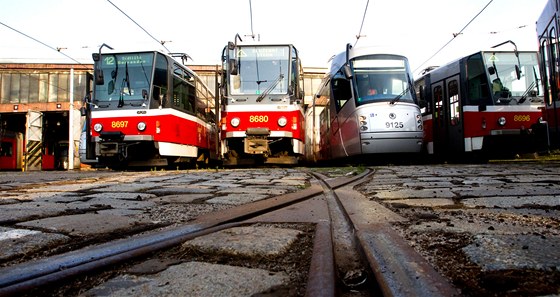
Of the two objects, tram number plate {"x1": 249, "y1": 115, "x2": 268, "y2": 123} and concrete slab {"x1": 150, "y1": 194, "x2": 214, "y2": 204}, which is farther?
tram number plate {"x1": 249, "y1": 115, "x2": 268, "y2": 123}

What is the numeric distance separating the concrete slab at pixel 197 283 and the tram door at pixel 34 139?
24.0m

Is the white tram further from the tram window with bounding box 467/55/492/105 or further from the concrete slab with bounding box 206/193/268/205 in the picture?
the concrete slab with bounding box 206/193/268/205

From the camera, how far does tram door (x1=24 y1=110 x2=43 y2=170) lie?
2222cm

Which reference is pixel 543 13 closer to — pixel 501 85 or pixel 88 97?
pixel 501 85

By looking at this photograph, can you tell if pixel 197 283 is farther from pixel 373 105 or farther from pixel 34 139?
pixel 34 139

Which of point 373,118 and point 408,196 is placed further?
point 373,118

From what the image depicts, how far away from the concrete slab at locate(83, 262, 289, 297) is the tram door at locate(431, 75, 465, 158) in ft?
34.0

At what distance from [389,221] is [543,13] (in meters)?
9.11

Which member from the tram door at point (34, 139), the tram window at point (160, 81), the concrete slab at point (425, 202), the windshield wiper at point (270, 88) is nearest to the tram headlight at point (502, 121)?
the windshield wiper at point (270, 88)

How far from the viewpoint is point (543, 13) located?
870 centimetres

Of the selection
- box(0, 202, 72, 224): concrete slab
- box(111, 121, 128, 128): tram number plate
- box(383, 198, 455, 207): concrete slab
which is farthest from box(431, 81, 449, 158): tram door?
box(0, 202, 72, 224): concrete slab

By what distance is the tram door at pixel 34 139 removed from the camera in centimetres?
2222

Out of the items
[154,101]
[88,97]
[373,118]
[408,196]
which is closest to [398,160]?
[373,118]

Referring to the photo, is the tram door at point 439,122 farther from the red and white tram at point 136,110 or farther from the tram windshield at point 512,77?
the red and white tram at point 136,110
